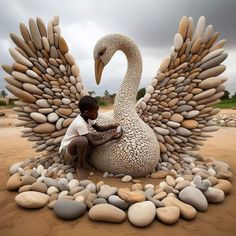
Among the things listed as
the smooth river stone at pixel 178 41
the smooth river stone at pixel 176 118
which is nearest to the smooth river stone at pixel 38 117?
the smooth river stone at pixel 176 118

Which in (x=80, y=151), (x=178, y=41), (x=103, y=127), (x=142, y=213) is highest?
(x=178, y=41)

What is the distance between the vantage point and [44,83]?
10.2 feet

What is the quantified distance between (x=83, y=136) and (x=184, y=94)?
1.33m

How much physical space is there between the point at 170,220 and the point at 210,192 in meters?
0.55

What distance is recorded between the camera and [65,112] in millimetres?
3139

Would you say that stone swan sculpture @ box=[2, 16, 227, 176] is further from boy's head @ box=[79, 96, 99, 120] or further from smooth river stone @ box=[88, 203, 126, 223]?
smooth river stone @ box=[88, 203, 126, 223]

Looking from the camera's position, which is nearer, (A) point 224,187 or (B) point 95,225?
(B) point 95,225

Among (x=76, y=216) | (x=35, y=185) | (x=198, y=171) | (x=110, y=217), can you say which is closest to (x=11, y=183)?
(x=35, y=185)

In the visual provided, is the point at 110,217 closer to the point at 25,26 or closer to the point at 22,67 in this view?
the point at 22,67

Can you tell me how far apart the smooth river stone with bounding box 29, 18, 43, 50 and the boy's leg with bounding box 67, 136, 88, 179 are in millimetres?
1226

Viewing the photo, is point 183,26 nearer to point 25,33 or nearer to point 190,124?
point 190,124

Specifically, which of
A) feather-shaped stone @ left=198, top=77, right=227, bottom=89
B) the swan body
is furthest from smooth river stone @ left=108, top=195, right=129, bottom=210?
feather-shaped stone @ left=198, top=77, right=227, bottom=89

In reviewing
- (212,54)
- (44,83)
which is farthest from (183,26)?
(44,83)

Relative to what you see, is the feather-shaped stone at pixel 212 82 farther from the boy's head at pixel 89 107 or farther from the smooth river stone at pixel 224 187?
the boy's head at pixel 89 107
